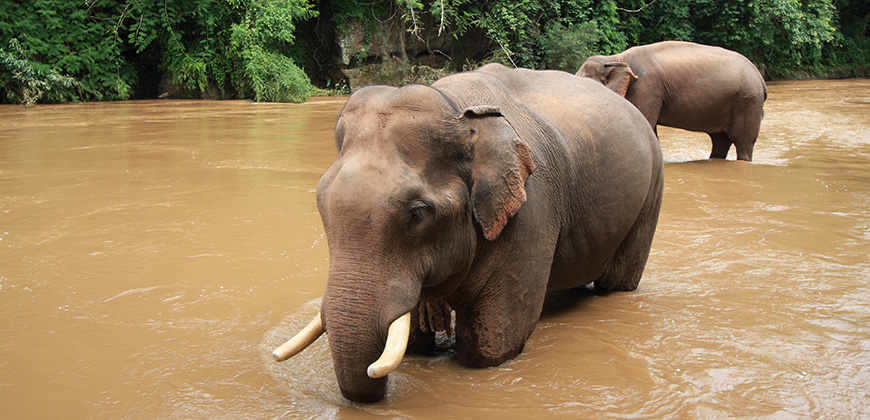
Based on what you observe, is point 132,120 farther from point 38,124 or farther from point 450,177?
point 450,177

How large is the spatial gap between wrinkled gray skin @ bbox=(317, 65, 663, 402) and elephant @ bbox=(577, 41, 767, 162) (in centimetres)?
608

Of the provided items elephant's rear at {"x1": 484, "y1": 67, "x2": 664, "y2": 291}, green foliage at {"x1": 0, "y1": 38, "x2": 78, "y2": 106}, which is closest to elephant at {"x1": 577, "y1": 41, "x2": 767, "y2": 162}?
elephant's rear at {"x1": 484, "y1": 67, "x2": 664, "y2": 291}

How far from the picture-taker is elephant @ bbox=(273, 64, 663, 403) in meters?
2.71

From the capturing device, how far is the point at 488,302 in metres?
3.35

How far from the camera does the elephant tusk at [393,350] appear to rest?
2.49 meters

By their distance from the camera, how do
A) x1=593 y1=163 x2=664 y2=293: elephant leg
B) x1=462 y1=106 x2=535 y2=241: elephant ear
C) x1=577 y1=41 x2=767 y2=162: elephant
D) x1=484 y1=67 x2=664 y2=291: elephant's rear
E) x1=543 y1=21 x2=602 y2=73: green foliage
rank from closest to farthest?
x1=462 y1=106 x2=535 y2=241: elephant ear, x1=484 y1=67 x2=664 y2=291: elephant's rear, x1=593 y1=163 x2=664 y2=293: elephant leg, x1=577 y1=41 x2=767 y2=162: elephant, x1=543 y1=21 x2=602 y2=73: green foliage

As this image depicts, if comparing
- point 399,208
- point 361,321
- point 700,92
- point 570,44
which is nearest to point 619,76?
point 700,92

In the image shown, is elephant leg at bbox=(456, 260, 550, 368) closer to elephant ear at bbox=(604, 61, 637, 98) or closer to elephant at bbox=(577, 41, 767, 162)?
elephant ear at bbox=(604, 61, 637, 98)

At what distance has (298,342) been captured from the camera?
2797mm

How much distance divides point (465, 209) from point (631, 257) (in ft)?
6.17

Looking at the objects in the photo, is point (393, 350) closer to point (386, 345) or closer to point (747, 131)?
point (386, 345)

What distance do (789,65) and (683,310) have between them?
27.1 meters

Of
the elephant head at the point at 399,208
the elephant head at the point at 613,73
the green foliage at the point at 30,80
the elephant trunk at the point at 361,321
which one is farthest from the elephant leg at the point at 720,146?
the green foliage at the point at 30,80

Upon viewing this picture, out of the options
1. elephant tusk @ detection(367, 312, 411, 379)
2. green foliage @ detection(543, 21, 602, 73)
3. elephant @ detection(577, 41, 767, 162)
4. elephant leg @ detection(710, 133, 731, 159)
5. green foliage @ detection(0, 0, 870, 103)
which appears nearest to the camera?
elephant tusk @ detection(367, 312, 411, 379)
